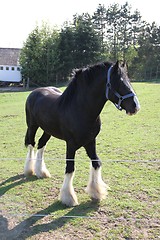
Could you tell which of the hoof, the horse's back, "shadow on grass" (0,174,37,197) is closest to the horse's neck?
the horse's back

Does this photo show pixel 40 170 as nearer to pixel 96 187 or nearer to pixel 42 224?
pixel 96 187

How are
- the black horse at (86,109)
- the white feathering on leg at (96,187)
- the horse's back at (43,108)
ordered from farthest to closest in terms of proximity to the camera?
the horse's back at (43,108), the white feathering on leg at (96,187), the black horse at (86,109)

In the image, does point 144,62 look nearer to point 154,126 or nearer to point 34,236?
point 154,126

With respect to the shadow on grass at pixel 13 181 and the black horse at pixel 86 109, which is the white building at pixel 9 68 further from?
the black horse at pixel 86 109

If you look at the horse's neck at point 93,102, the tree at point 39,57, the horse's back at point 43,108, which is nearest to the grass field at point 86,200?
the horse's back at point 43,108

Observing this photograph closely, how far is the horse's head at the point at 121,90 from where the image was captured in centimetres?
331

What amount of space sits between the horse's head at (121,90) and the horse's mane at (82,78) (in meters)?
0.22

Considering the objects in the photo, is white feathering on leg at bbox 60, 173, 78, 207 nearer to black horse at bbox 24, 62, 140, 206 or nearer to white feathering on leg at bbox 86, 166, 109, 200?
black horse at bbox 24, 62, 140, 206

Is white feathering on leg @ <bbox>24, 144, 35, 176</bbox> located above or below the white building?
below

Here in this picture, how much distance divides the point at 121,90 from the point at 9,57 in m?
44.1

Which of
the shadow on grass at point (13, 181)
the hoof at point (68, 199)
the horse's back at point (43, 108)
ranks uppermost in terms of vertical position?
the horse's back at point (43, 108)

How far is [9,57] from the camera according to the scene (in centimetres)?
4438

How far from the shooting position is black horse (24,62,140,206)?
3.43 meters

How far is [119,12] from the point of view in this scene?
46500mm
